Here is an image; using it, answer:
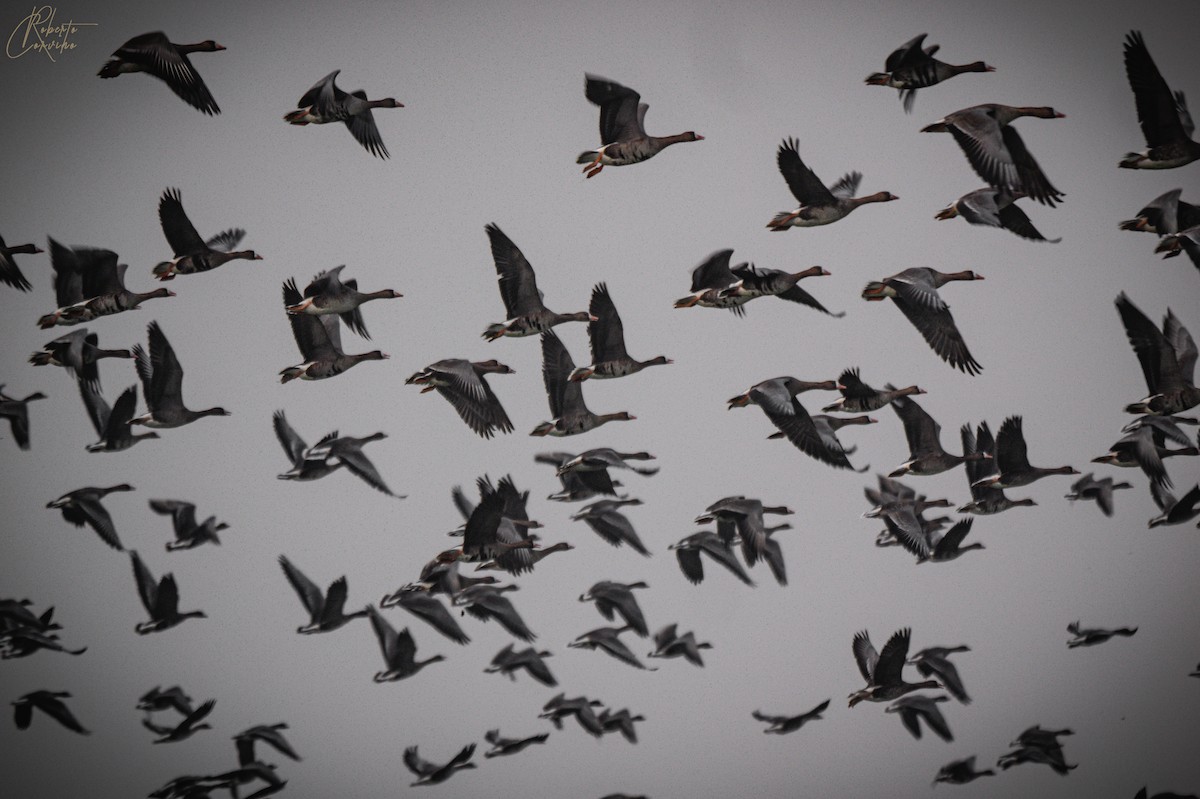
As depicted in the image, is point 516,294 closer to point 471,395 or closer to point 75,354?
point 471,395

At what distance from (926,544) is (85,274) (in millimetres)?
13118

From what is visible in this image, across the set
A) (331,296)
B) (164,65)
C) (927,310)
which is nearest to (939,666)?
(927,310)

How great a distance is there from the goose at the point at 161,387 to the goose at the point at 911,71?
37.5ft

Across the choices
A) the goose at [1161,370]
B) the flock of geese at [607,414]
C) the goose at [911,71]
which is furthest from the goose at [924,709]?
the goose at [911,71]

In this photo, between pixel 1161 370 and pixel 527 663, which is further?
pixel 527 663

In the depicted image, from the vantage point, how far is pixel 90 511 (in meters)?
20.8

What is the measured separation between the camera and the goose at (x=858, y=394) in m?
19.5

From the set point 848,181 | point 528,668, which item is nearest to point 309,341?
point 528,668

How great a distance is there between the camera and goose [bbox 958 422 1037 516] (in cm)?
2031

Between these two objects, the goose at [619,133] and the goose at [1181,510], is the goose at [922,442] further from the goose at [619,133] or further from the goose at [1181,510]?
the goose at [619,133]

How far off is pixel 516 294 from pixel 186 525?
8005 millimetres

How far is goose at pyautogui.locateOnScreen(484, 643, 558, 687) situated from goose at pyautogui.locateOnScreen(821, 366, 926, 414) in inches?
258

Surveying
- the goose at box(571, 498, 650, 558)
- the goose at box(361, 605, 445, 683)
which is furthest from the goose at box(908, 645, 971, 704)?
the goose at box(361, 605, 445, 683)

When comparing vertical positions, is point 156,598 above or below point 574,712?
above
